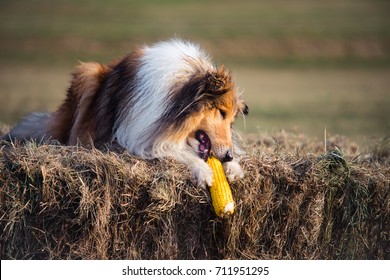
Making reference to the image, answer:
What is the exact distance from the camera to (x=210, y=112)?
20.6ft

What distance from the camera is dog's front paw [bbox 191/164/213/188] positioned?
5.66 meters

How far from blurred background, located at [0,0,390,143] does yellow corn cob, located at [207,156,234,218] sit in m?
7.76

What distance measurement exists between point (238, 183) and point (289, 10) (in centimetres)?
3211

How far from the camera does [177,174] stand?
18.7ft

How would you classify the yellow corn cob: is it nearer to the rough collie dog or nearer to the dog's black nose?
the rough collie dog

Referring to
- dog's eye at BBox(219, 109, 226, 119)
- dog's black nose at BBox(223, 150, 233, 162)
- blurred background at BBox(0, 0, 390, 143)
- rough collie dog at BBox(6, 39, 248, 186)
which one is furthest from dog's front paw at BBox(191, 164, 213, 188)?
blurred background at BBox(0, 0, 390, 143)

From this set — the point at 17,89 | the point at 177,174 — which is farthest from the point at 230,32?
the point at 177,174

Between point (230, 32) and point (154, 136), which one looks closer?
point (154, 136)

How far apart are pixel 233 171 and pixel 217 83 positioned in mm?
908

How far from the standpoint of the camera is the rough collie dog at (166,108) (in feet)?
20.4

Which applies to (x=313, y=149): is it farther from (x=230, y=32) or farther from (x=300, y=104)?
(x=230, y=32)

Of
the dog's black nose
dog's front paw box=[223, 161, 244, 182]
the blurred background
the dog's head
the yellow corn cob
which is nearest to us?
the yellow corn cob

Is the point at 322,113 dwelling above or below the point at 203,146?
below

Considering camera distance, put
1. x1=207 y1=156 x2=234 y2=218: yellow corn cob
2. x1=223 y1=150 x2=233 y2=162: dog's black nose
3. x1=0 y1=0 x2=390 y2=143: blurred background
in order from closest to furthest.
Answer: x1=207 y1=156 x2=234 y2=218: yellow corn cob < x1=223 y1=150 x2=233 y2=162: dog's black nose < x1=0 y1=0 x2=390 y2=143: blurred background
